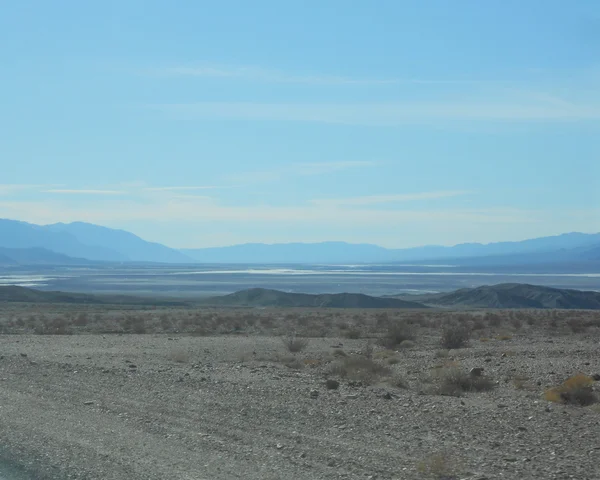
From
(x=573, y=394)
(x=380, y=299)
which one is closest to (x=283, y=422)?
(x=573, y=394)

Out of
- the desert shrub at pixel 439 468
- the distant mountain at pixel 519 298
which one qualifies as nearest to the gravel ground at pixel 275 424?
the desert shrub at pixel 439 468

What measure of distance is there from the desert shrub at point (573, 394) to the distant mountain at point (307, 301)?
61.9m

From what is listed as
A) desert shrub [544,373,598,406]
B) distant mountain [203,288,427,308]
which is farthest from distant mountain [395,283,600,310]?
desert shrub [544,373,598,406]

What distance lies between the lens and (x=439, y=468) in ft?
33.7

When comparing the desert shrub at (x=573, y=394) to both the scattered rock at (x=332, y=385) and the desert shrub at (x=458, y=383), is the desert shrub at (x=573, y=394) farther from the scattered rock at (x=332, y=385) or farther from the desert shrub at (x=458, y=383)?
the scattered rock at (x=332, y=385)

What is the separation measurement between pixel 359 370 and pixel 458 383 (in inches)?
124

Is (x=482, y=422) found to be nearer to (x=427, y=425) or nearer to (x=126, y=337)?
(x=427, y=425)

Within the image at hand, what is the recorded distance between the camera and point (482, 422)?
544 inches

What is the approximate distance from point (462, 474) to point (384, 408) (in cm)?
516

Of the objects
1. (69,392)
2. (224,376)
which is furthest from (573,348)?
(69,392)

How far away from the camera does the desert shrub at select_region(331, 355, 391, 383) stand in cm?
1977

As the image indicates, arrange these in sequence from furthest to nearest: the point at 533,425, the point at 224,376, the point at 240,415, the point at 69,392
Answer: the point at 224,376, the point at 69,392, the point at 240,415, the point at 533,425

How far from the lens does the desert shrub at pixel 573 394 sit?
15.6 meters

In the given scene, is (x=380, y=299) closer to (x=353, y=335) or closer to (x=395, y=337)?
(x=353, y=335)
